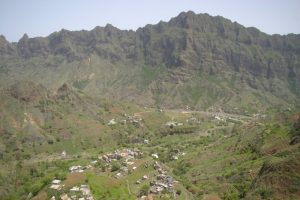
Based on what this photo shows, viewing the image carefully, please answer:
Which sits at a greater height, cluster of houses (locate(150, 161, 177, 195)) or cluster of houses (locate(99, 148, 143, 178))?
cluster of houses (locate(150, 161, 177, 195))

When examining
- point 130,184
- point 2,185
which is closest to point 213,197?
point 130,184

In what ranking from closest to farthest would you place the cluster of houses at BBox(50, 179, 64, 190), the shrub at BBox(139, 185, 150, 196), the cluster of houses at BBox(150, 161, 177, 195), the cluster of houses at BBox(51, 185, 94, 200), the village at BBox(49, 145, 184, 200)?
the cluster of houses at BBox(51, 185, 94, 200) → the village at BBox(49, 145, 184, 200) → the shrub at BBox(139, 185, 150, 196) → the cluster of houses at BBox(150, 161, 177, 195) → the cluster of houses at BBox(50, 179, 64, 190)

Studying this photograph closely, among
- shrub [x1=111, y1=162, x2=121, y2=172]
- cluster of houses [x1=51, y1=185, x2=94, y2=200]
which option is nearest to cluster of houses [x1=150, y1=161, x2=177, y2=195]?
shrub [x1=111, y1=162, x2=121, y2=172]

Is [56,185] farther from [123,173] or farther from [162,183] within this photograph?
[162,183]

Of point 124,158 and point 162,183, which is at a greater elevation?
point 162,183

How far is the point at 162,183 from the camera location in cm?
11738

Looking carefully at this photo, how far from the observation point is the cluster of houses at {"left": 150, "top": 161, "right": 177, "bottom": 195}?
369 ft

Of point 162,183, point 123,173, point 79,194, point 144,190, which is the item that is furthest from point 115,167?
point 79,194

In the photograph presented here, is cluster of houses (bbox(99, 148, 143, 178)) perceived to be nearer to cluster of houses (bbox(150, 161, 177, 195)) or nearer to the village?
the village

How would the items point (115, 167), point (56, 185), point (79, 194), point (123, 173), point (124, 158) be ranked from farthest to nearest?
point (124, 158) < point (115, 167) < point (123, 173) < point (56, 185) < point (79, 194)

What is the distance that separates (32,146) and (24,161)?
48.6 feet

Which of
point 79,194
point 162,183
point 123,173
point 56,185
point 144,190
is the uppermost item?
point 162,183

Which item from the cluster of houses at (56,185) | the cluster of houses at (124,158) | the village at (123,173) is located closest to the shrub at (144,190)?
the village at (123,173)

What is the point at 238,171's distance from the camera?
429 ft
